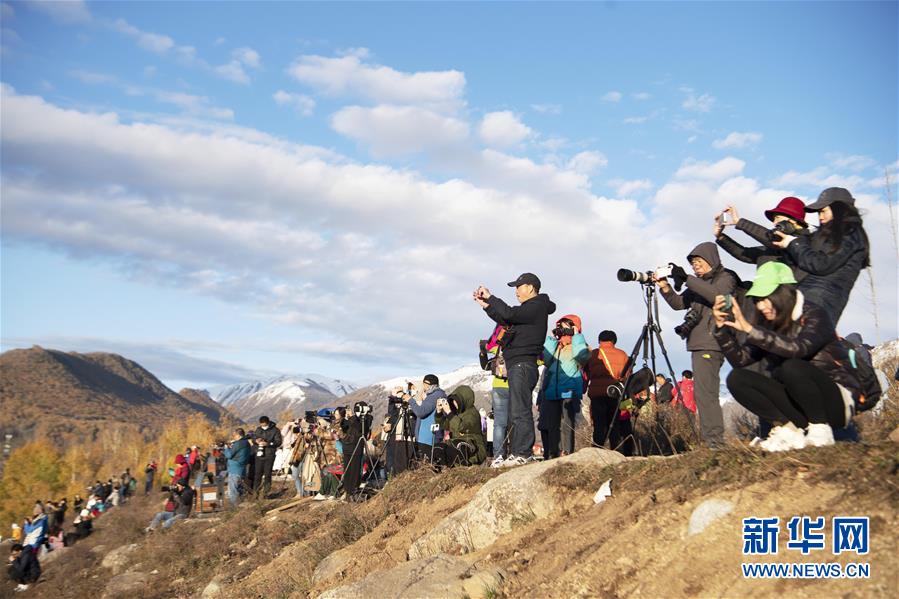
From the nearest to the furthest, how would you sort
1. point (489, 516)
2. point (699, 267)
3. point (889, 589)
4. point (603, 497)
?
point (889, 589) → point (603, 497) → point (489, 516) → point (699, 267)

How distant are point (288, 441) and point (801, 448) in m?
14.9

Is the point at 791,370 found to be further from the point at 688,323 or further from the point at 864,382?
the point at 688,323

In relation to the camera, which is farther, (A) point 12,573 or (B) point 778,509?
(A) point 12,573

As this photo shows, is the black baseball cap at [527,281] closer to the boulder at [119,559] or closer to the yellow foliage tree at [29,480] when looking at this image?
the boulder at [119,559]

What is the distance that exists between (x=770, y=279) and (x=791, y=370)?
0.71 metres

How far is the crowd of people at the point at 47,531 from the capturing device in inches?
801

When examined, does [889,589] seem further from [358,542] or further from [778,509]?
[358,542]

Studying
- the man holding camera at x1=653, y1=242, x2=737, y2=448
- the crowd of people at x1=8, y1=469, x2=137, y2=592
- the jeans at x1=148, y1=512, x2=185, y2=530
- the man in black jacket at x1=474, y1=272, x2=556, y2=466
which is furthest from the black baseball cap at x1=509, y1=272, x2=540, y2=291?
the crowd of people at x1=8, y1=469, x2=137, y2=592

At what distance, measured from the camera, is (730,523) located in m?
4.43

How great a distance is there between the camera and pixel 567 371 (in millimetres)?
9211

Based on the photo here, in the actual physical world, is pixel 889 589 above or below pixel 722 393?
below

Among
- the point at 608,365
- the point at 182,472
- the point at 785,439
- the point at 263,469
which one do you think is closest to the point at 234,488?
the point at 263,469

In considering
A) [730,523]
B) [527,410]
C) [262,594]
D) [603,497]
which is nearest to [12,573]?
[262,594]

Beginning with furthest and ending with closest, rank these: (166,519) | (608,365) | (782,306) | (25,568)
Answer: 1. (25,568)
2. (166,519)
3. (608,365)
4. (782,306)
